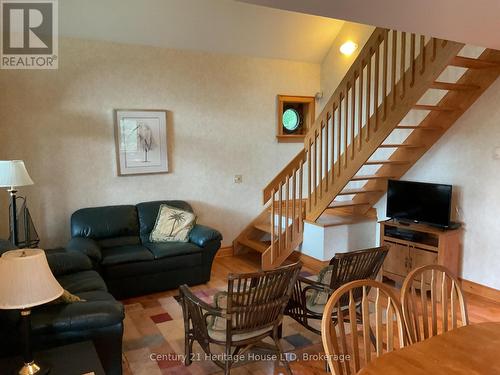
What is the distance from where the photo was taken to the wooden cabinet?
163 inches

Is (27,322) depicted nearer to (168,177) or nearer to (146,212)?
(146,212)

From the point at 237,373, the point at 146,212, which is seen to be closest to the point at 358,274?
the point at 237,373

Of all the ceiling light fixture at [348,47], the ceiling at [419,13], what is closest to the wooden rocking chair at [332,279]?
the ceiling at [419,13]

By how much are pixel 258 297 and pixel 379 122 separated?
2.40 metres

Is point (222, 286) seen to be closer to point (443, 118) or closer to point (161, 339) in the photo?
point (161, 339)

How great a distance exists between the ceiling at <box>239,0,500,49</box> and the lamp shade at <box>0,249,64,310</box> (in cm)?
159

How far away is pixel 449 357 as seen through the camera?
1577 mm

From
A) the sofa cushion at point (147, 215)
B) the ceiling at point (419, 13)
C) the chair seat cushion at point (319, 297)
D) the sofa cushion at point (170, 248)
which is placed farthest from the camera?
the sofa cushion at point (147, 215)

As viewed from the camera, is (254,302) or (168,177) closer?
(254,302)

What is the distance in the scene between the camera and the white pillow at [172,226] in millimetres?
4664

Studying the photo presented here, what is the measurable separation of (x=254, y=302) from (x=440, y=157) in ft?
10.6

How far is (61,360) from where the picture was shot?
2.11 meters

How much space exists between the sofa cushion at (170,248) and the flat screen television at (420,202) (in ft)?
7.58

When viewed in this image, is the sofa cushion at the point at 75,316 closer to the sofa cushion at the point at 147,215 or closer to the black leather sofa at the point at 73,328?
the black leather sofa at the point at 73,328
